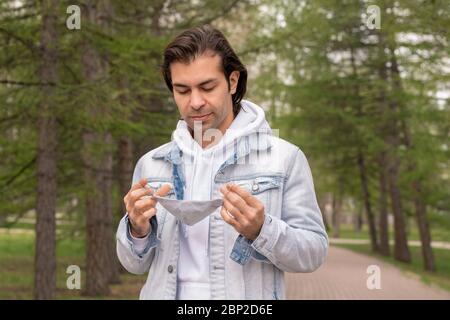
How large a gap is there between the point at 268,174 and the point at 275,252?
1.04ft

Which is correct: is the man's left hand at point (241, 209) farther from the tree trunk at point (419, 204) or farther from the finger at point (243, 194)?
the tree trunk at point (419, 204)

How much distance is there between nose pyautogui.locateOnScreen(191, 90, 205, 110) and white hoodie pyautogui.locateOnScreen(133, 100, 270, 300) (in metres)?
0.16

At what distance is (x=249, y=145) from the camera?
2504 mm

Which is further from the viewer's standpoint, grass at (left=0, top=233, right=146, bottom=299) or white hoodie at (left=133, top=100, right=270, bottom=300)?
grass at (left=0, top=233, right=146, bottom=299)

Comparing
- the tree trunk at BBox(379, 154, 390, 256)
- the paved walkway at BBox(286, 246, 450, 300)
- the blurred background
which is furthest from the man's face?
the tree trunk at BBox(379, 154, 390, 256)

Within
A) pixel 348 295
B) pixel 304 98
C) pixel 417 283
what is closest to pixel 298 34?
pixel 348 295

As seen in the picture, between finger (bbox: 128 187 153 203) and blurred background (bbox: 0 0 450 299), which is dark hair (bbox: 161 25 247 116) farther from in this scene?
blurred background (bbox: 0 0 450 299)

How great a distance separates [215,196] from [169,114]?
11541 mm

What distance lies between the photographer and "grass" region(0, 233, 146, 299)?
44.8 ft

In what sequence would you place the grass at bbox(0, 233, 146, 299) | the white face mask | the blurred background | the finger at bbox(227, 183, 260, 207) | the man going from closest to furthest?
the finger at bbox(227, 183, 260, 207), the white face mask, the man, the blurred background, the grass at bbox(0, 233, 146, 299)

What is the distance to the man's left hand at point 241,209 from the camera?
2166 millimetres

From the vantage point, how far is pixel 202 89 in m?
2.47

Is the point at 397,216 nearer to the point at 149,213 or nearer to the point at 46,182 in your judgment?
the point at 46,182
